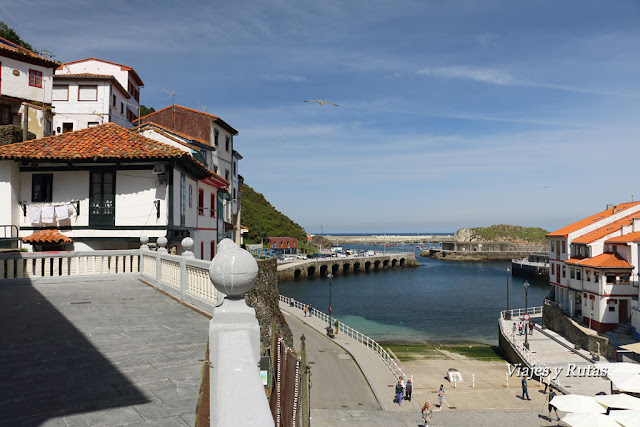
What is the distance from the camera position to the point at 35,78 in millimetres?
33781

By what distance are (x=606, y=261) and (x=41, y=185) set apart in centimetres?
4039

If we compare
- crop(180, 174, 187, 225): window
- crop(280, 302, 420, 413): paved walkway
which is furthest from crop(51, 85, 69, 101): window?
crop(280, 302, 420, 413): paved walkway

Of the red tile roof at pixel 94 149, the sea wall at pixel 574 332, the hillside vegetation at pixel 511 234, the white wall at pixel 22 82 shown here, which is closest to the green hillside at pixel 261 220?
the white wall at pixel 22 82

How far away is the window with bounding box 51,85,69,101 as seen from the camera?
3959 centimetres

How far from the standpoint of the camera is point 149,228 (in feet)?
68.8

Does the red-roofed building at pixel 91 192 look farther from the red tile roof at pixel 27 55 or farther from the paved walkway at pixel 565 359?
the paved walkway at pixel 565 359

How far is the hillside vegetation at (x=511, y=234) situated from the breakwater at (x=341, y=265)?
72.6 metres

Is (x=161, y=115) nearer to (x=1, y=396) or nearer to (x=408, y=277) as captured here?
(x=1, y=396)

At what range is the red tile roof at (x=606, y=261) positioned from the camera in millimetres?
36062

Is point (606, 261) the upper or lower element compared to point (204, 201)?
lower

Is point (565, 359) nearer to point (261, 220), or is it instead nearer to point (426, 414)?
point (426, 414)

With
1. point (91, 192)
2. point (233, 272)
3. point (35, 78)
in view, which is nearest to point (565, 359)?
point (91, 192)

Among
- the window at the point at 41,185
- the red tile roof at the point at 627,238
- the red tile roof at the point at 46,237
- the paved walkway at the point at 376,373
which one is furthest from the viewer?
the red tile roof at the point at 627,238

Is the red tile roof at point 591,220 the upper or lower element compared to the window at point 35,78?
lower
